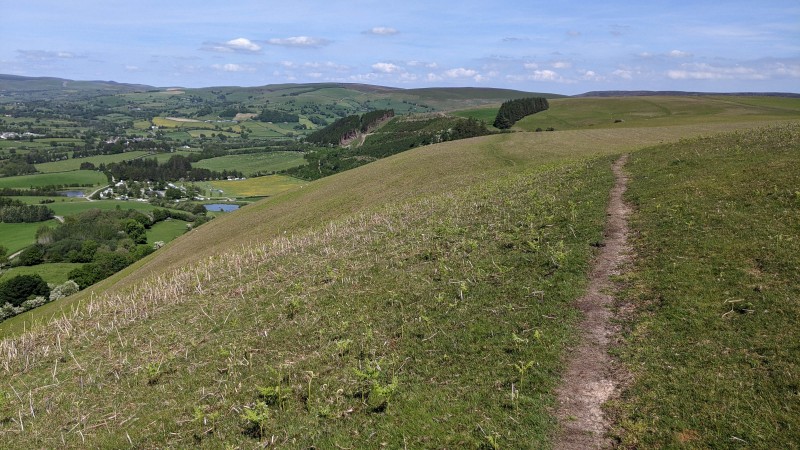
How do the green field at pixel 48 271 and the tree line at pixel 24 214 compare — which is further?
the tree line at pixel 24 214

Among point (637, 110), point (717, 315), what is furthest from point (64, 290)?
point (637, 110)

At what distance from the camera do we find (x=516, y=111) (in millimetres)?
147250

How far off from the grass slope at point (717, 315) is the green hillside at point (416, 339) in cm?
7

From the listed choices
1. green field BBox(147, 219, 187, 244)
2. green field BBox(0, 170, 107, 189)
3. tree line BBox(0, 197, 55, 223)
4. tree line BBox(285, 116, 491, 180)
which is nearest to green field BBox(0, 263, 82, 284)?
green field BBox(147, 219, 187, 244)

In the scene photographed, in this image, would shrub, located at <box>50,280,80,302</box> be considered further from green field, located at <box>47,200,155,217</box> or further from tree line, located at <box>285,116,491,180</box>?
tree line, located at <box>285,116,491,180</box>

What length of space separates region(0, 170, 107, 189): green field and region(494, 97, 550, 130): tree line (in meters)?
155

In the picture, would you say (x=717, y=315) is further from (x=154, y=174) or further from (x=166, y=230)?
(x=154, y=174)

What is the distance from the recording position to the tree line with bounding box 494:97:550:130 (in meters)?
142

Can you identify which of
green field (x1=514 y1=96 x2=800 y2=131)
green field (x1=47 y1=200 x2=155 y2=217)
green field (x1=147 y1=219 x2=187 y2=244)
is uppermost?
green field (x1=514 y1=96 x2=800 y2=131)

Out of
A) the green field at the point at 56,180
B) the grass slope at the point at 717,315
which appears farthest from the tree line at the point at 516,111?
the green field at the point at 56,180

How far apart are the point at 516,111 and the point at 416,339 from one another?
142531mm

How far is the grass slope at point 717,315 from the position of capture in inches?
392

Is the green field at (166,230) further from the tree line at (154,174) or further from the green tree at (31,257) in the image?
the tree line at (154,174)

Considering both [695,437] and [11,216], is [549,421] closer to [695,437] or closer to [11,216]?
[695,437]
